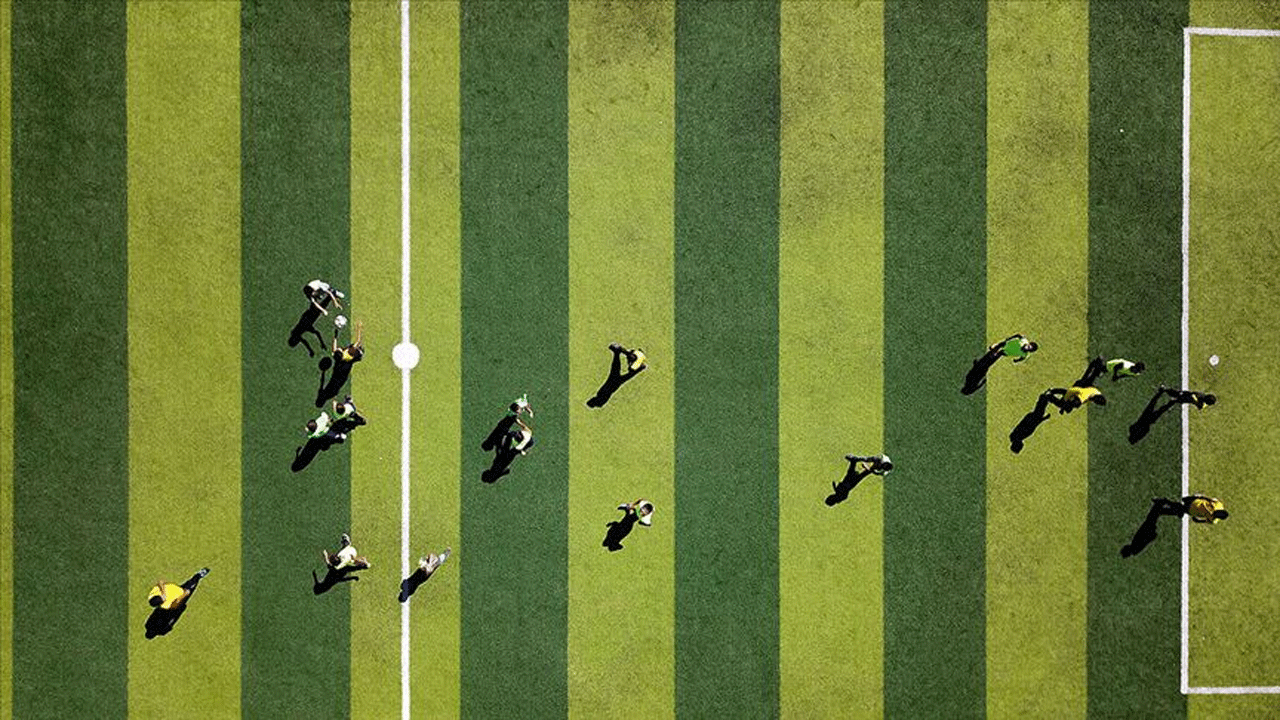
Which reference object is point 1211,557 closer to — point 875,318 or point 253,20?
point 875,318

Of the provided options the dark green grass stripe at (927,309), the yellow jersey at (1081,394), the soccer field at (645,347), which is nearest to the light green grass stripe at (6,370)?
the soccer field at (645,347)

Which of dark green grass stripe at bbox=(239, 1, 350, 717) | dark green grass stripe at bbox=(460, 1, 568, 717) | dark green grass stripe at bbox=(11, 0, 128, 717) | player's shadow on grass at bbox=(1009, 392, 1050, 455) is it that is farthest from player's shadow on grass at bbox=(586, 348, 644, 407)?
dark green grass stripe at bbox=(11, 0, 128, 717)

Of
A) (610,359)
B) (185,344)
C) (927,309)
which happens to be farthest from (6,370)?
(927,309)

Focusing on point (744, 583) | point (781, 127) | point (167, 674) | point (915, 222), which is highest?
point (781, 127)

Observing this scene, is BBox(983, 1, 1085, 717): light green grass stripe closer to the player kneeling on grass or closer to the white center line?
the white center line

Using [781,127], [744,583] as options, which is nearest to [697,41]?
[781,127]

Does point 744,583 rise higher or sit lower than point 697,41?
lower

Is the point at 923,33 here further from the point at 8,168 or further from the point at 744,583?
the point at 8,168

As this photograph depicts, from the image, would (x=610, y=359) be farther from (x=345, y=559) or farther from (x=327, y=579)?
(x=327, y=579)
